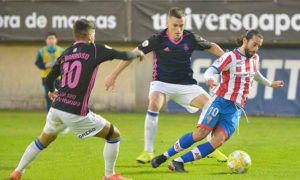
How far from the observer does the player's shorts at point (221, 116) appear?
9.78 metres

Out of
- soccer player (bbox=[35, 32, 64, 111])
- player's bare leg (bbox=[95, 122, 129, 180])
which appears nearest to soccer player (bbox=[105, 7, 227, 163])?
player's bare leg (bbox=[95, 122, 129, 180])

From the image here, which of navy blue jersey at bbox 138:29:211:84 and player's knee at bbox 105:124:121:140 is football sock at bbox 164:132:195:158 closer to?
player's knee at bbox 105:124:121:140

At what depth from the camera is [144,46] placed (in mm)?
11062

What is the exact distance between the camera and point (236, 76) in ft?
32.6

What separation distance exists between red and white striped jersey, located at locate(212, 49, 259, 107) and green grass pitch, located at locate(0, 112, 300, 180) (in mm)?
1010

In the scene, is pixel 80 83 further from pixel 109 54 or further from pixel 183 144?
pixel 183 144

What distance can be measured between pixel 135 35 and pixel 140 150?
8.01 m

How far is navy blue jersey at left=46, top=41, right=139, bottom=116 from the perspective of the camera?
877 cm

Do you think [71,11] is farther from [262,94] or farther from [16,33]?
[262,94]

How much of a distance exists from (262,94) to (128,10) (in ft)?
13.4

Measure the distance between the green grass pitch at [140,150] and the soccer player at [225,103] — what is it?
28 centimetres

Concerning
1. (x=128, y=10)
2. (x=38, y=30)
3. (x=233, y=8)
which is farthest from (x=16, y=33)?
(x=233, y=8)

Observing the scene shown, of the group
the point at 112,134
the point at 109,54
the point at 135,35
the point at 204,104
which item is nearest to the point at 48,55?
the point at 135,35

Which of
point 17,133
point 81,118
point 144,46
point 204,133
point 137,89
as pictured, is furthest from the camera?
point 137,89
